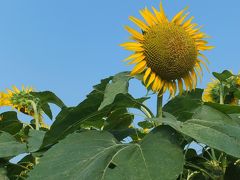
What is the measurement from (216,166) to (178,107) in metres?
0.31

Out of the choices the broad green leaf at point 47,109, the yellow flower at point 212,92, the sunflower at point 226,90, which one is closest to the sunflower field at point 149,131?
the broad green leaf at point 47,109

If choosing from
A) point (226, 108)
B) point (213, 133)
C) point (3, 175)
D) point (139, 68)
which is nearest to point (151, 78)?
point (139, 68)

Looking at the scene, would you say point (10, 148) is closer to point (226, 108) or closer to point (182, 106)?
point (182, 106)

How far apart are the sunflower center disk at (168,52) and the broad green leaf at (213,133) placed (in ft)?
1.06

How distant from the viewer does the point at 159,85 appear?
1996 mm

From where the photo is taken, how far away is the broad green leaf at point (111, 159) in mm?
1505

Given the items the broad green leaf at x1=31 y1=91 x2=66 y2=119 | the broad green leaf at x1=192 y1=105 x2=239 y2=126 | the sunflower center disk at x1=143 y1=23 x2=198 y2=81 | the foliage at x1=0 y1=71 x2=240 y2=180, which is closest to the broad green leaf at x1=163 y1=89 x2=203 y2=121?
the foliage at x1=0 y1=71 x2=240 y2=180

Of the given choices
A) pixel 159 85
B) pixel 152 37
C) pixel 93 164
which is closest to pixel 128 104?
pixel 159 85

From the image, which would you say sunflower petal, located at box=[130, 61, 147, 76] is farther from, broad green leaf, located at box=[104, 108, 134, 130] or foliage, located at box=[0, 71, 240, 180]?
broad green leaf, located at box=[104, 108, 134, 130]

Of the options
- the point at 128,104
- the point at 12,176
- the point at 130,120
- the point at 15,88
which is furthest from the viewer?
the point at 15,88

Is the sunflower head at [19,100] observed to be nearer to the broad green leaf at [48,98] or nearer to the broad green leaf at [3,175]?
the broad green leaf at [48,98]

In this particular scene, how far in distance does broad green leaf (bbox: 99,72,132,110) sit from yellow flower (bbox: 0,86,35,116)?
154cm

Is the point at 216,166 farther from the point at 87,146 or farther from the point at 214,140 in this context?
the point at 87,146

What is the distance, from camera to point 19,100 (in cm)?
338
